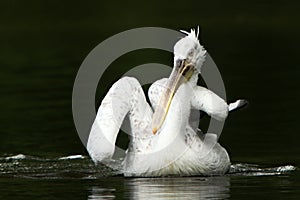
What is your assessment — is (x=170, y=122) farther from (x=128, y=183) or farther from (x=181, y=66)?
(x=128, y=183)

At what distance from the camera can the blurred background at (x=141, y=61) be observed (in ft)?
43.5

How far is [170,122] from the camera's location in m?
10.8

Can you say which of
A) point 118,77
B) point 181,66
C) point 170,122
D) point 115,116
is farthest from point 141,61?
point 115,116

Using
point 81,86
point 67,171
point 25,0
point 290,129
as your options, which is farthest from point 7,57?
point 67,171

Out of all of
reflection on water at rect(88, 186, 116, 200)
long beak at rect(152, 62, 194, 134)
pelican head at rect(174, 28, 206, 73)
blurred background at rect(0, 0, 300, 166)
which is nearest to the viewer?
reflection on water at rect(88, 186, 116, 200)

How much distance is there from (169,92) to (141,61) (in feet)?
36.9

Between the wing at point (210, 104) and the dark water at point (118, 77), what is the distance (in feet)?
1.73

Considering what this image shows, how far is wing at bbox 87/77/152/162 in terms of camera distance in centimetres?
1024

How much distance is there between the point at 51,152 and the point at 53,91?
5.55 m

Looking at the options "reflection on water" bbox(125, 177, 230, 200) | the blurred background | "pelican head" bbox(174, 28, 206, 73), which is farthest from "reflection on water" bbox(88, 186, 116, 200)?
the blurred background

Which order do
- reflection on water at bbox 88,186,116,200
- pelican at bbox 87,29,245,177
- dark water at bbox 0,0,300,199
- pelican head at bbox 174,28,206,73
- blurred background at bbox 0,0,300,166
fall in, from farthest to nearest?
blurred background at bbox 0,0,300,166, pelican head at bbox 174,28,206,73, pelican at bbox 87,29,245,177, dark water at bbox 0,0,300,199, reflection on water at bbox 88,186,116,200

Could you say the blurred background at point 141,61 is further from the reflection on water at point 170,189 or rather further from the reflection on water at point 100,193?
the reflection on water at point 100,193

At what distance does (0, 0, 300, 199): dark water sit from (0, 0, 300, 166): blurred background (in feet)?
0.07

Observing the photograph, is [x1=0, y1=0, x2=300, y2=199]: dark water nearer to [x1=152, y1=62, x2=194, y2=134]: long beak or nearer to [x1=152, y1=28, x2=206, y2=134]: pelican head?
[x1=152, y1=62, x2=194, y2=134]: long beak
